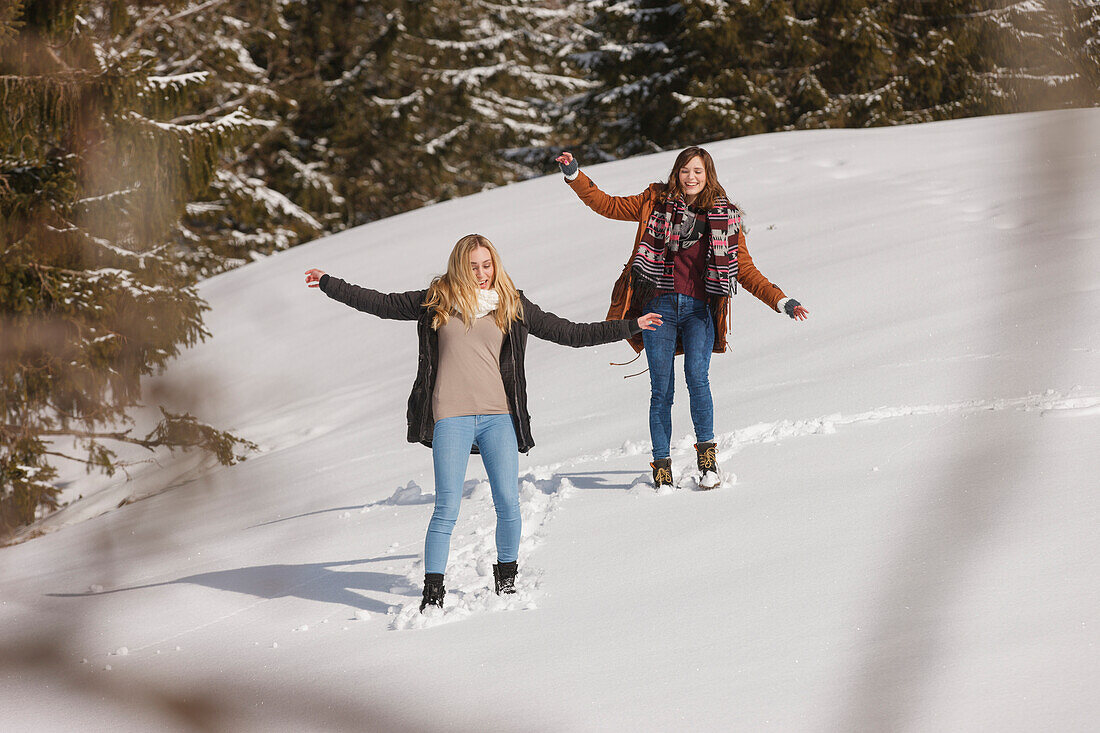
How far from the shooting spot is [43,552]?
6723 millimetres

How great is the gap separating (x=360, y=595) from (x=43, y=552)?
3.38 m

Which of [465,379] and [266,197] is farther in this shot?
[266,197]

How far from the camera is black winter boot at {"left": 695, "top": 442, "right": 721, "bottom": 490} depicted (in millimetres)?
5035

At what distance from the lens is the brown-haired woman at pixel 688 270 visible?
482cm

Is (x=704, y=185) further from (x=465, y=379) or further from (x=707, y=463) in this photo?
(x=465, y=379)

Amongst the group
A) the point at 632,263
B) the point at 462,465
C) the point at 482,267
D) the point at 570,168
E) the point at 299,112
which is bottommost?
the point at 462,465

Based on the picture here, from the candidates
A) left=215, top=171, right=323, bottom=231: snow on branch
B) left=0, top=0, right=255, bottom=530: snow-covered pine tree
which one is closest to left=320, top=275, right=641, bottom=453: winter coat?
left=0, top=0, right=255, bottom=530: snow-covered pine tree

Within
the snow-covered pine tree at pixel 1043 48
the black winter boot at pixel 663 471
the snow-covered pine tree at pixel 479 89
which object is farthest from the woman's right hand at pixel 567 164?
the snow-covered pine tree at pixel 479 89

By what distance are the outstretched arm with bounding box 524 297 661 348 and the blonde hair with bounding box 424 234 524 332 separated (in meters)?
0.13

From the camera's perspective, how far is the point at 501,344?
3988 millimetres

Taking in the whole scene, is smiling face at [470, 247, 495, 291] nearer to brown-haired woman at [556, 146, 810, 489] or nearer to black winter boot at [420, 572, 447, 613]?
brown-haired woman at [556, 146, 810, 489]

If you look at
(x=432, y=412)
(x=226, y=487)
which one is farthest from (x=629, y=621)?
(x=226, y=487)

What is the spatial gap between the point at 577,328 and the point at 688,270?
0.95 m

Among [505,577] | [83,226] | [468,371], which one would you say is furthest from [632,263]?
[83,226]
